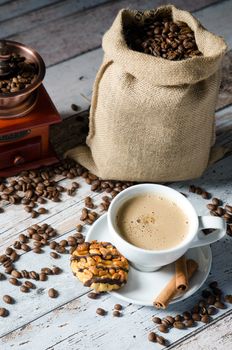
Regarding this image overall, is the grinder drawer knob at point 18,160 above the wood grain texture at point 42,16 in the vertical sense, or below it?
below

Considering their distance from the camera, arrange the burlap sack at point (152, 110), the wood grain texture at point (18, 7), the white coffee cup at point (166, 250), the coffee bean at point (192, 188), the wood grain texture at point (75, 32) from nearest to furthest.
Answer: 1. the white coffee cup at point (166, 250)
2. the burlap sack at point (152, 110)
3. the coffee bean at point (192, 188)
4. the wood grain texture at point (75, 32)
5. the wood grain texture at point (18, 7)

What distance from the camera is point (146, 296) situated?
60.4 inches

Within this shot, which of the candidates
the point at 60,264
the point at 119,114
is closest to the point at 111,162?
the point at 119,114

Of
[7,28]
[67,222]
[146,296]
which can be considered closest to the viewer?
[146,296]

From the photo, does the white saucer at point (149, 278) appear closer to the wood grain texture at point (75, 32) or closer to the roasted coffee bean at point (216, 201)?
the roasted coffee bean at point (216, 201)

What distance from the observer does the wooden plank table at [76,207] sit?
1529mm

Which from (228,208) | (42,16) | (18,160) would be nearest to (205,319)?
(228,208)

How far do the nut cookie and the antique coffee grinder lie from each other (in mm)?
351

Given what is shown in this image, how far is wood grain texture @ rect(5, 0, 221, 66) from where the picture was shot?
219cm

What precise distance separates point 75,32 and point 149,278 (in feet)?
3.33

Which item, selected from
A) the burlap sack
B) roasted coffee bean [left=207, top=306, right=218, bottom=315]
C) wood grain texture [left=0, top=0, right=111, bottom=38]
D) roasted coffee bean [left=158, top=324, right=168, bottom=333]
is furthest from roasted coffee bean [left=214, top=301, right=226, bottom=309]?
wood grain texture [left=0, top=0, right=111, bottom=38]

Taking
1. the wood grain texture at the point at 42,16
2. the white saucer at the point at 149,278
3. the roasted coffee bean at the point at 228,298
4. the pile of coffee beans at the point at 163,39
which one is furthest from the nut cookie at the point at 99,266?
the wood grain texture at the point at 42,16

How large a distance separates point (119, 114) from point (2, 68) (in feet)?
1.02

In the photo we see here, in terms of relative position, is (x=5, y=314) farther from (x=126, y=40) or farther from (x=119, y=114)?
(x=126, y=40)
